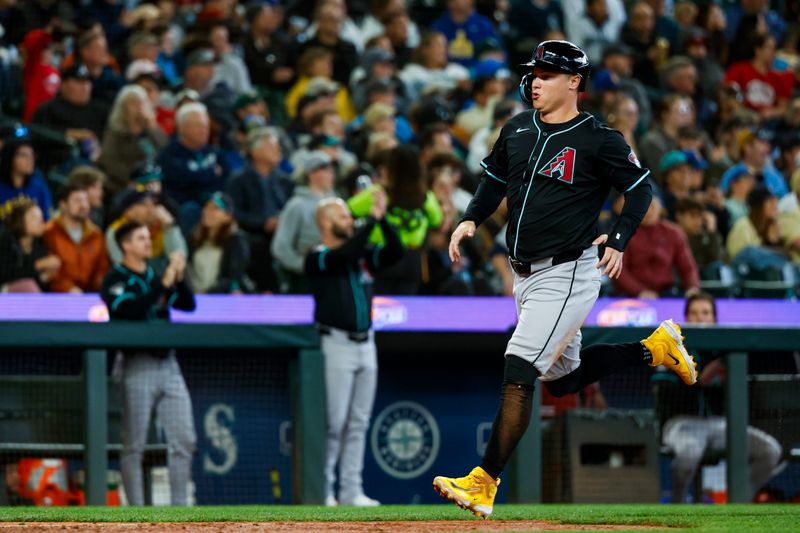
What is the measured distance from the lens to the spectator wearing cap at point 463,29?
48.3 feet

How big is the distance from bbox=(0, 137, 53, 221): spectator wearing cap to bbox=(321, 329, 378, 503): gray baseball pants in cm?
268

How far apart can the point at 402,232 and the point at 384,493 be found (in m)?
1.86

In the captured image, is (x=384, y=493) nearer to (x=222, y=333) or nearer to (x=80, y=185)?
(x=222, y=333)

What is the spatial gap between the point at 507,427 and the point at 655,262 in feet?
16.4

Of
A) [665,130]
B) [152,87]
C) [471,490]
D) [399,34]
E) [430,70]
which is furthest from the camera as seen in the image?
[399,34]

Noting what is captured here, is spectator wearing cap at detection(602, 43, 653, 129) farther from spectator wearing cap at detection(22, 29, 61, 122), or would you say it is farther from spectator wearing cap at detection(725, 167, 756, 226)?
spectator wearing cap at detection(22, 29, 61, 122)

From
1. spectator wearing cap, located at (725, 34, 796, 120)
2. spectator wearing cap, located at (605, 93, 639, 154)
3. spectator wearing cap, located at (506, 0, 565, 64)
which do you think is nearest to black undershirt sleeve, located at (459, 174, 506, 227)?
spectator wearing cap, located at (605, 93, 639, 154)

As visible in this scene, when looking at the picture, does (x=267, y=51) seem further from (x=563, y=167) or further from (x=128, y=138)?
(x=563, y=167)

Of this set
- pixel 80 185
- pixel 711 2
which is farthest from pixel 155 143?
pixel 711 2

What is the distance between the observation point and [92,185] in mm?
10031

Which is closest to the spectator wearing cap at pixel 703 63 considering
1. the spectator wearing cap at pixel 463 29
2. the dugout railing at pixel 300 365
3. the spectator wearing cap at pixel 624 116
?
the spectator wearing cap at pixel 463 29

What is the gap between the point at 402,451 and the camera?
10.3m

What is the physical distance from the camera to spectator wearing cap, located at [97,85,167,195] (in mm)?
10852

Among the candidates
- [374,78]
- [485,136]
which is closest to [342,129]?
[374,78]
